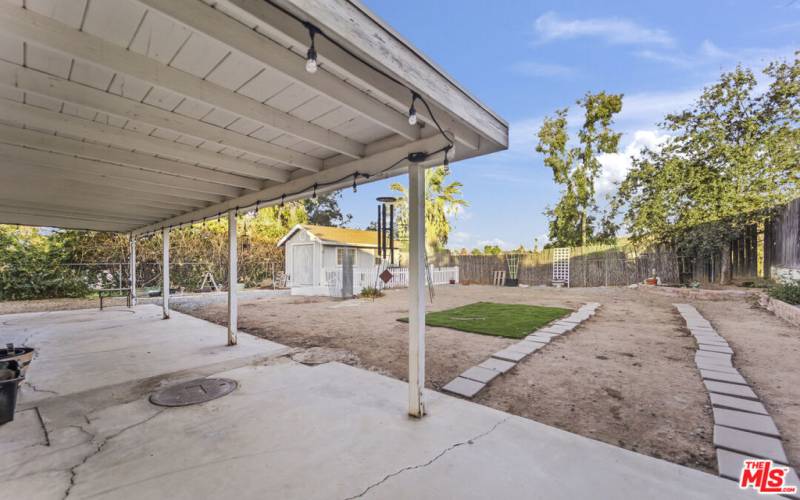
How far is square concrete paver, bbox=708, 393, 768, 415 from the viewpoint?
8.64 ft

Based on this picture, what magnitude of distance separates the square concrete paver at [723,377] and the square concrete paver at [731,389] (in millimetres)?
91

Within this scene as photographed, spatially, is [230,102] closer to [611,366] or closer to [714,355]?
[611,366]

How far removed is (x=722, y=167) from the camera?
1152 centimetres

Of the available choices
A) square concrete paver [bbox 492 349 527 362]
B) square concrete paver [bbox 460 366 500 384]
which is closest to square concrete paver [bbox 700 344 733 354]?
square concrete paver [bbox 492 349 527 362]

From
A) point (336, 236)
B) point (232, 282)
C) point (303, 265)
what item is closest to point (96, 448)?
point (232, 282)

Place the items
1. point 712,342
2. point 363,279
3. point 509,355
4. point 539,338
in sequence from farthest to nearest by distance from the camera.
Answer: point 363,279
point 539,338
point 712,342
point 509,355

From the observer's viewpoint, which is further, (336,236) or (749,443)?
(336,236)

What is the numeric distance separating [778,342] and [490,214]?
16.1 meters

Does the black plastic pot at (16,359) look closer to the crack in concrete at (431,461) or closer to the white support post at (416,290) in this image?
the crack in concrete at (431,461)

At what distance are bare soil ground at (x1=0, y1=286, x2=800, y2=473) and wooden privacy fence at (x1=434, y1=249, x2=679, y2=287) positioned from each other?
5050 mm

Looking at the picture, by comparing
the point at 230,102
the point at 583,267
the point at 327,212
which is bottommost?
the point at 583,267

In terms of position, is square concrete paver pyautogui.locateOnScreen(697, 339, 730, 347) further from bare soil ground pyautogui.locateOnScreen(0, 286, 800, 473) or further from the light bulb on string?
the light bulb on string

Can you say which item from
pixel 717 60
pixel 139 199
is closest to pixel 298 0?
pixel 139 199

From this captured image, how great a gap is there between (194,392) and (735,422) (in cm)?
431
